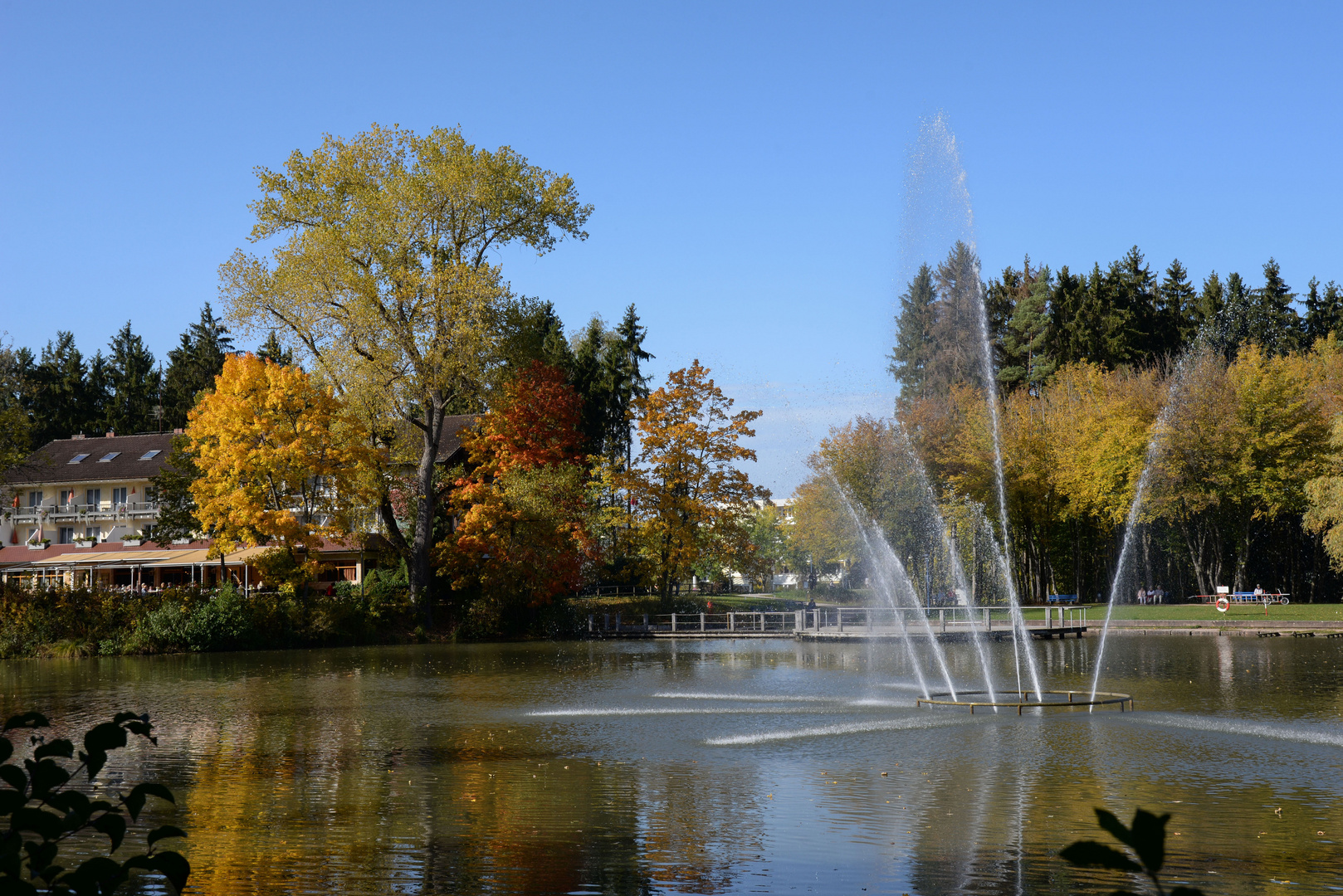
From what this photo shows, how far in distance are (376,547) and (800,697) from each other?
3570 cm

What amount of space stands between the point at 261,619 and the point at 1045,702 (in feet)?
106

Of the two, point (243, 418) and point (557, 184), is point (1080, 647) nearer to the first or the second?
point (557, 184)

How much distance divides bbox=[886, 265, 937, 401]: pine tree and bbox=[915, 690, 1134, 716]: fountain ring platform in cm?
6008

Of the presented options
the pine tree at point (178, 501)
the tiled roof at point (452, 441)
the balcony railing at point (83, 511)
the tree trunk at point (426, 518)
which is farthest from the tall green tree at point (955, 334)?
the balcony railing at point (83, 511)

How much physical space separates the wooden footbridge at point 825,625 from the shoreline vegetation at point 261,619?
1209mm

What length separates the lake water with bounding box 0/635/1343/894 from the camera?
10.0 meters

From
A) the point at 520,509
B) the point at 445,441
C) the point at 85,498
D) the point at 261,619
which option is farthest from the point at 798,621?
the point at 85,498

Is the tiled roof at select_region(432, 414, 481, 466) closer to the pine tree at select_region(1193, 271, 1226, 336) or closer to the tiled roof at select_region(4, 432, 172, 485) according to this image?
the tiled roof at select_region(4, 432, 172, 485)

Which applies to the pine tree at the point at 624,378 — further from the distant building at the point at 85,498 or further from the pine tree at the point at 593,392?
the distant building at the point at 85,498

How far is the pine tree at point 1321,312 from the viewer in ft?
264

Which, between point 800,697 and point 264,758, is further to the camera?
point 800,697

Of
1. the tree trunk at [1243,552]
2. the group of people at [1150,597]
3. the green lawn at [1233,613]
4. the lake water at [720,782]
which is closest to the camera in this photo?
the lake water at [720,782]

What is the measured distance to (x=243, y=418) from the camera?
45.8 metres

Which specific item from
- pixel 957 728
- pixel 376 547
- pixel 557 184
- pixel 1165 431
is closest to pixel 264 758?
pixel 957 728
